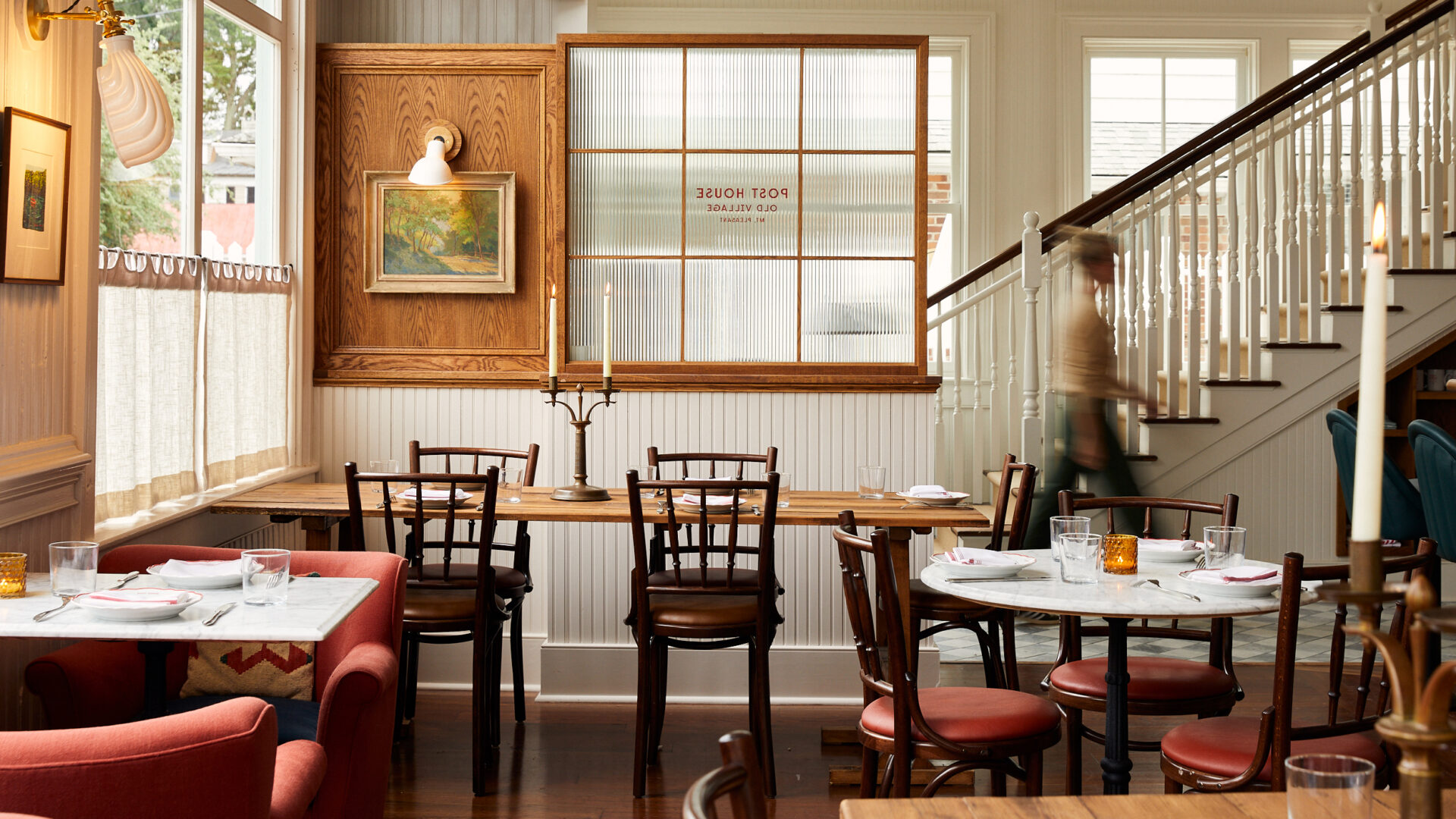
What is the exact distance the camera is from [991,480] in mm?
5812

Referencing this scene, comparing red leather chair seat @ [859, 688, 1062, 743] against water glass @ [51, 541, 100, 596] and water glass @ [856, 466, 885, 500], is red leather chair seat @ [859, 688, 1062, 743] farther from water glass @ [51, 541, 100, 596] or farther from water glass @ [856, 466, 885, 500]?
water glass @ [51, 541, 100, 596]

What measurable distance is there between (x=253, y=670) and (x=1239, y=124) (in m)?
4.71

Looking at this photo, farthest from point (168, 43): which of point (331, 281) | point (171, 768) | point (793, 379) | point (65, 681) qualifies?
point (171, 768)

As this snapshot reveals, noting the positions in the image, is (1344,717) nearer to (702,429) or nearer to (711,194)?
(702,429)

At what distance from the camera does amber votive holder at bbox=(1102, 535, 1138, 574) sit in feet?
8.46

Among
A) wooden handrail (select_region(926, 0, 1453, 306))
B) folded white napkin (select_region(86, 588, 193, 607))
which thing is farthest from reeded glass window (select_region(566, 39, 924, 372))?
folded white napkin (select_region(86, 588, 193, 607))

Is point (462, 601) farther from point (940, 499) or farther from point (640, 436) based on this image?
point (940, 499)

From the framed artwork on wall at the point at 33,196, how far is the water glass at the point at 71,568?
2.15 feet

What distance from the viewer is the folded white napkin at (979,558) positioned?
260 centimetres

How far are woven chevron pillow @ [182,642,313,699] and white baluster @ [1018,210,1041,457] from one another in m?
3.56

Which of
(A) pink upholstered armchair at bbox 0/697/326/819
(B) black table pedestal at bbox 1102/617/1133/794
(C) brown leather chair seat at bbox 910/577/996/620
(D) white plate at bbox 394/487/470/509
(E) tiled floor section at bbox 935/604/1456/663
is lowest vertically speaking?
(E) tiled floor section at bbox 935/604/1456/663

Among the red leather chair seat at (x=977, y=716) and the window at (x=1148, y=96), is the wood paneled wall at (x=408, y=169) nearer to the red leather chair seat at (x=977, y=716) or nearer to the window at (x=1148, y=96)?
the red leather chair seat at (x=977, y=716)

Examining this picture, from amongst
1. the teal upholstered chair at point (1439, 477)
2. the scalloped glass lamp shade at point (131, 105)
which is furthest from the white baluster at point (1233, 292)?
the scalloped glass lamp shade at point (131, 105)

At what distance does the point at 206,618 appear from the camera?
6.85 feet
